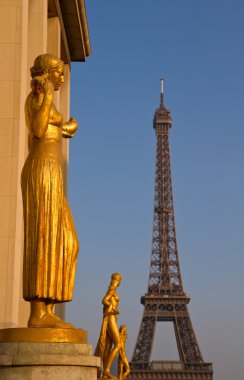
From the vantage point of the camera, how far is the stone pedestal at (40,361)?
720 centimetres

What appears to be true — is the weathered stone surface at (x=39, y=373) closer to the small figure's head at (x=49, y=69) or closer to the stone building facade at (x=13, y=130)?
the small figure's head at (x=49, y=69)

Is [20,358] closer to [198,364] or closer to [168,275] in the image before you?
[198,364]

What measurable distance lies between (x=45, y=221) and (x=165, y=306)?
76898mm

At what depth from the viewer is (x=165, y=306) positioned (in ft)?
274

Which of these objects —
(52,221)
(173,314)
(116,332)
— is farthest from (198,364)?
(52,221)

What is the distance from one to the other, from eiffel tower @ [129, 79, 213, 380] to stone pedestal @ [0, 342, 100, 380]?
71.9 metres

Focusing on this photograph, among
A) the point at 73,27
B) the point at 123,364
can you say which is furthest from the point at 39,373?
the point at 73,27

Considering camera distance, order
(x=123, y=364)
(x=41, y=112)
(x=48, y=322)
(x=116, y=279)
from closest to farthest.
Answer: (x=48, y=322)
(x=41, y=112)
(x=116, y=279)
(x=123, y=364)

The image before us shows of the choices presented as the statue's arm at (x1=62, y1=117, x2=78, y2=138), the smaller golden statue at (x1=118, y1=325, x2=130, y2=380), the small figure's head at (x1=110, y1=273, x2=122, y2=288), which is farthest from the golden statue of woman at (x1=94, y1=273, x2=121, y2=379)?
the statue's arm at (x1=62, y1=117, x2=78, y2=138)

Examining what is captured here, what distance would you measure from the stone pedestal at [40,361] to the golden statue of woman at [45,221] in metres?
0.50

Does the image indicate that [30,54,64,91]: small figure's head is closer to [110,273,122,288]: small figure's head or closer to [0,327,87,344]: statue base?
[0,327,87,344]: statue base

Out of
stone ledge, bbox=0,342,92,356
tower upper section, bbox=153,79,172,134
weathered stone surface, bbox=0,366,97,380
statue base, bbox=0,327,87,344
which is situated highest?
tower upper section, bbox=153,79,172,134

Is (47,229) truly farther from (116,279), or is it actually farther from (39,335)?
(116,279)

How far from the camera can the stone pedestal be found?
7.20 metres
